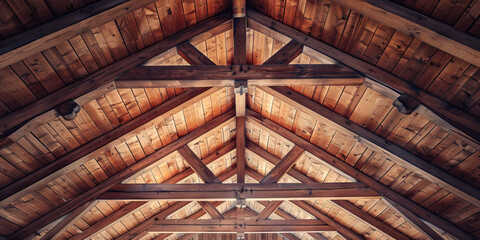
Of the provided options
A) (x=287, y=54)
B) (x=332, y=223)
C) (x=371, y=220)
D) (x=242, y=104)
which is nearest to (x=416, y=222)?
(x=371, y=220)

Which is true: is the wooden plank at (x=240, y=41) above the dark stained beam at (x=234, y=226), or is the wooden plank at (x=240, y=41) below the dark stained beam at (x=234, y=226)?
above

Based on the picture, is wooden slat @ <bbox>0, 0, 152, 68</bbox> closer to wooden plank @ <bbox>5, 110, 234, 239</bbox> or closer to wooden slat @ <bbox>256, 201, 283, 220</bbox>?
wooden plank @ <bbox>5, 110, 234, 239</bbox>

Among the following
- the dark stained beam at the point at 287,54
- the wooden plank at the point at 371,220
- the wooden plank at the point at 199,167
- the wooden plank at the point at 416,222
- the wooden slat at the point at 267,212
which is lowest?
the wooden plank at the point at 416,222

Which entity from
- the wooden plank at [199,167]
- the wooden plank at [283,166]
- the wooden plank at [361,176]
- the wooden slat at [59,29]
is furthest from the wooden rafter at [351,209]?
the wooden slat at [59,29]

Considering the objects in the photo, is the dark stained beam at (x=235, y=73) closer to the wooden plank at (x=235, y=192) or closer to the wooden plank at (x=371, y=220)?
the wooden plank at (x=235, y=192)

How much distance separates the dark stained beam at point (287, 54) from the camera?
2.77 meters

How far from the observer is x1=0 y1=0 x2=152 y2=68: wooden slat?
190 centimetres

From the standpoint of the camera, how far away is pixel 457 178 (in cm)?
276

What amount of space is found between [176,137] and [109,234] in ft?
7.37

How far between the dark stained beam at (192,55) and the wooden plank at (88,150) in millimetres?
854

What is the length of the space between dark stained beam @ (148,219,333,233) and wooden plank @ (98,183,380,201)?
3.73ft

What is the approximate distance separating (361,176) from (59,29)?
12.0 feet

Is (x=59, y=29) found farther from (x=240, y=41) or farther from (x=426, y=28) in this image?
(x=426, y=28)

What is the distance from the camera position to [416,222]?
3117mm
